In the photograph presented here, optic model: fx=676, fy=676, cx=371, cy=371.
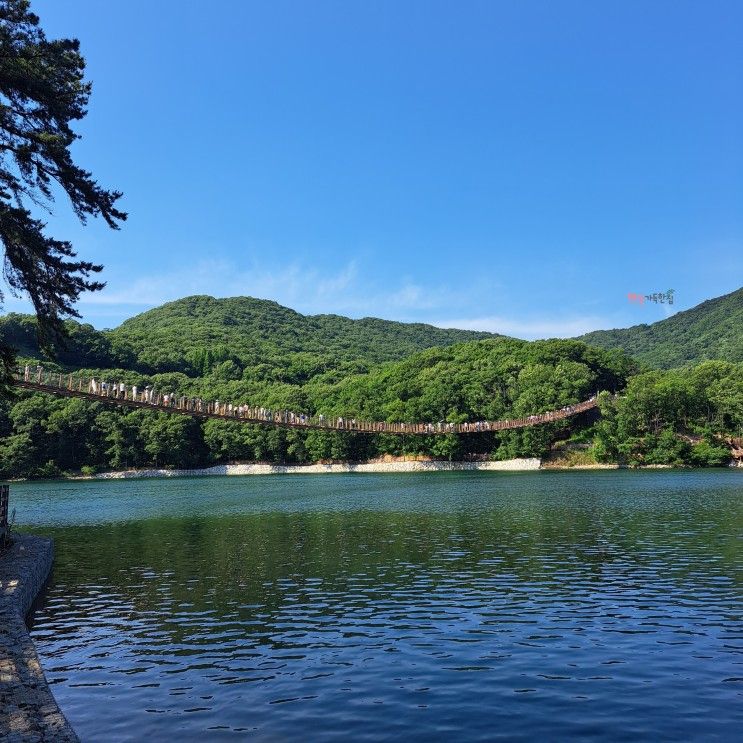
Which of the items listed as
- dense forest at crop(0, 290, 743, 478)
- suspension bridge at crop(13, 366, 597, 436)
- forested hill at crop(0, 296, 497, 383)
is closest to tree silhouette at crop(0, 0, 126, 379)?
suspension bridge at crop(13, 366, 597, 436)

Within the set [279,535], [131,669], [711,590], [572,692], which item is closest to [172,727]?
[131,669]

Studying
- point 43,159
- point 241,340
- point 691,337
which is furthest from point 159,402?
point 691,337

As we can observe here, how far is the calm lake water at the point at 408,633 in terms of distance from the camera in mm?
6270

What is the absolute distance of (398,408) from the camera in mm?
77562

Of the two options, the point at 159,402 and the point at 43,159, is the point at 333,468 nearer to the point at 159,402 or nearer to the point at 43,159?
the point at 159,402

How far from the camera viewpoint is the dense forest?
2336 inches

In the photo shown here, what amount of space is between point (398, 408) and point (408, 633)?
2696 inches

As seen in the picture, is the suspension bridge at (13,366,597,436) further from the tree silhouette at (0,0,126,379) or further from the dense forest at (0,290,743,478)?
the dense forest at (0,290,743,478)

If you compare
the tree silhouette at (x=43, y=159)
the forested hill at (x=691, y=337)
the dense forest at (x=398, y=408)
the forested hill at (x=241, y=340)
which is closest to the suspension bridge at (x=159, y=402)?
the tree silhouette at (x=43, y=159)

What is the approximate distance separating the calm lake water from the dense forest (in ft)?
114

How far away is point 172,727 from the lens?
244 inches

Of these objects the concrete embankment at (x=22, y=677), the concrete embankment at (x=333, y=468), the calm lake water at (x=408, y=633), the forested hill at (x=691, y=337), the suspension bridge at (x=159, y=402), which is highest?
the forested hill at (x=691, y=337)

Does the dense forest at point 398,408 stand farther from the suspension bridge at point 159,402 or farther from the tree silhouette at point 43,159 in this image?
the tree silhouette at point 43,159

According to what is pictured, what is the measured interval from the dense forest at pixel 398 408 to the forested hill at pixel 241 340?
19.4 inches
